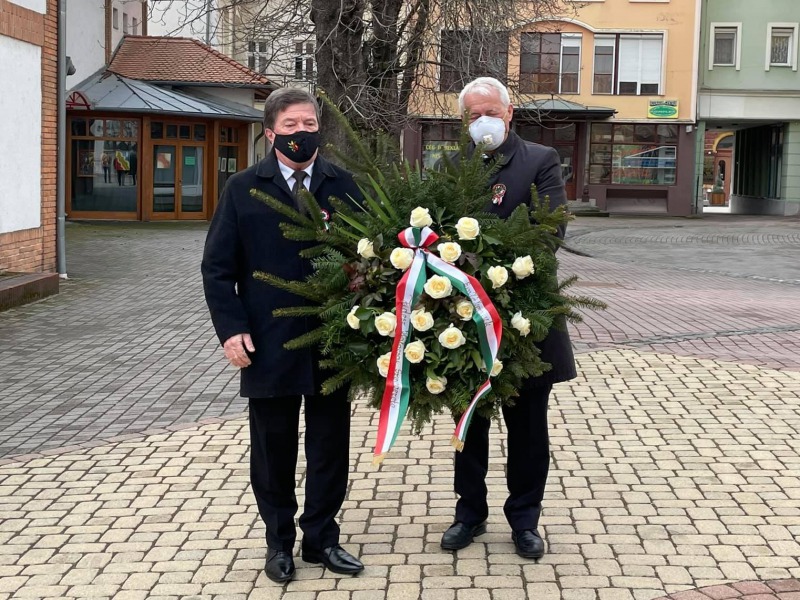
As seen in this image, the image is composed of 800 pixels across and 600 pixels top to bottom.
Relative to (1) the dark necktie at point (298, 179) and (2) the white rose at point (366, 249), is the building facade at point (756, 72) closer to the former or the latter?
(1) the dark necktie at point (298, 179)

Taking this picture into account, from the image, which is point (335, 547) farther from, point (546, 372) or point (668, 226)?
point (668, 226)

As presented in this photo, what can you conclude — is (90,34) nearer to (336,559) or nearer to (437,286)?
(336,559)

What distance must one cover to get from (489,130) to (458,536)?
5.41 ft

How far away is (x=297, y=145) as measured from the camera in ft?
13.6

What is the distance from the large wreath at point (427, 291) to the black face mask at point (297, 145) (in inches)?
8.4

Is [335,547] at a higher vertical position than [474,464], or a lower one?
lower

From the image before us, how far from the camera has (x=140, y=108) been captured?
29141mm

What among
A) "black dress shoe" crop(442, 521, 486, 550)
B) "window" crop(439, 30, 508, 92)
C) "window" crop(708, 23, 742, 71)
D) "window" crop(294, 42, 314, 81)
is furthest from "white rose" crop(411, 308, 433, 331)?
"window" crop(708, 23, 742, 71)

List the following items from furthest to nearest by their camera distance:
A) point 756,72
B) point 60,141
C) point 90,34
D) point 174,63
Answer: point 756,72
point 174,63
point 90,34
point 60,141

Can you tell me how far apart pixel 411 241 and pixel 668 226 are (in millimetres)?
31411

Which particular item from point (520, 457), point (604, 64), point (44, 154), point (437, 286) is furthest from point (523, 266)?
point (604, 64)

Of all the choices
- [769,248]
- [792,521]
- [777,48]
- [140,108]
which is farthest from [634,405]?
[777,48]

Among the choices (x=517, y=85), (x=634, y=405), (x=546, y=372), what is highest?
(x=517, y=85)

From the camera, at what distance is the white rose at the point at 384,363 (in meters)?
3.92
